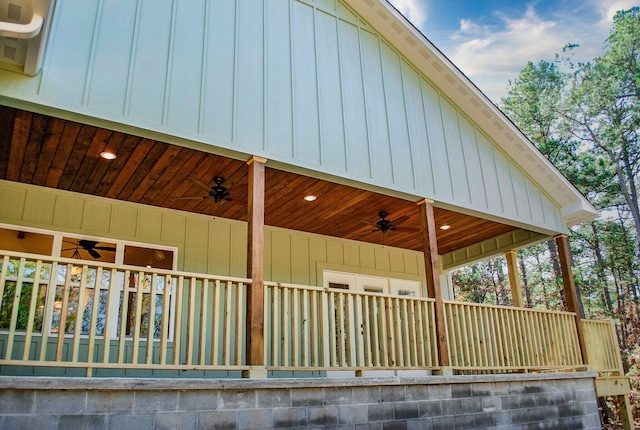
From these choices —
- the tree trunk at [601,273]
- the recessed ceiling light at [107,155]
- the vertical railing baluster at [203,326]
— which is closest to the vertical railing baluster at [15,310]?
the vertical railing baluster at [203,326]

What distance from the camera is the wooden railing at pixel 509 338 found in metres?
7.59

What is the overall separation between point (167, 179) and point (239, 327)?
9.11 ft

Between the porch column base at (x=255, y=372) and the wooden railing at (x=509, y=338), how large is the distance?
3145 mm

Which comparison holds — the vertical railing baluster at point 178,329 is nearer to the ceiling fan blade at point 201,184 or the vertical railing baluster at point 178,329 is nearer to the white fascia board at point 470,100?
the ceiling fan blade at point 201,184

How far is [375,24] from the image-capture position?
827 centimetres

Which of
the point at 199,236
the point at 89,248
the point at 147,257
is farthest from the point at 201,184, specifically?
the point at 89,248

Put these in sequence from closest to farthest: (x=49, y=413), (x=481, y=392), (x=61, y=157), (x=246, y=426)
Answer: (x=49, y=413), (x=246, y=426), (x=61, y=157), (x=481, y=392)

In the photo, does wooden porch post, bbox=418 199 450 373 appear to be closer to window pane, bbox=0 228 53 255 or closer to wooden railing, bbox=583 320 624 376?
wooden railing, bbox=583 320 624 376

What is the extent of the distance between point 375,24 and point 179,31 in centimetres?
349

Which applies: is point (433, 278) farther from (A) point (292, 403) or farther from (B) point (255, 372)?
(B) point (255, 372)

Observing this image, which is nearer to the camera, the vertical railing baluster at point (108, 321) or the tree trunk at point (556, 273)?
the vertical railing baluster at point (108, 321)

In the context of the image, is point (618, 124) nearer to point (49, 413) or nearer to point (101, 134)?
point (101, 134)

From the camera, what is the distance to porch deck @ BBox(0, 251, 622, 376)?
470 centimetres

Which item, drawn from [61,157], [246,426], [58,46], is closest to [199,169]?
[61,157]
